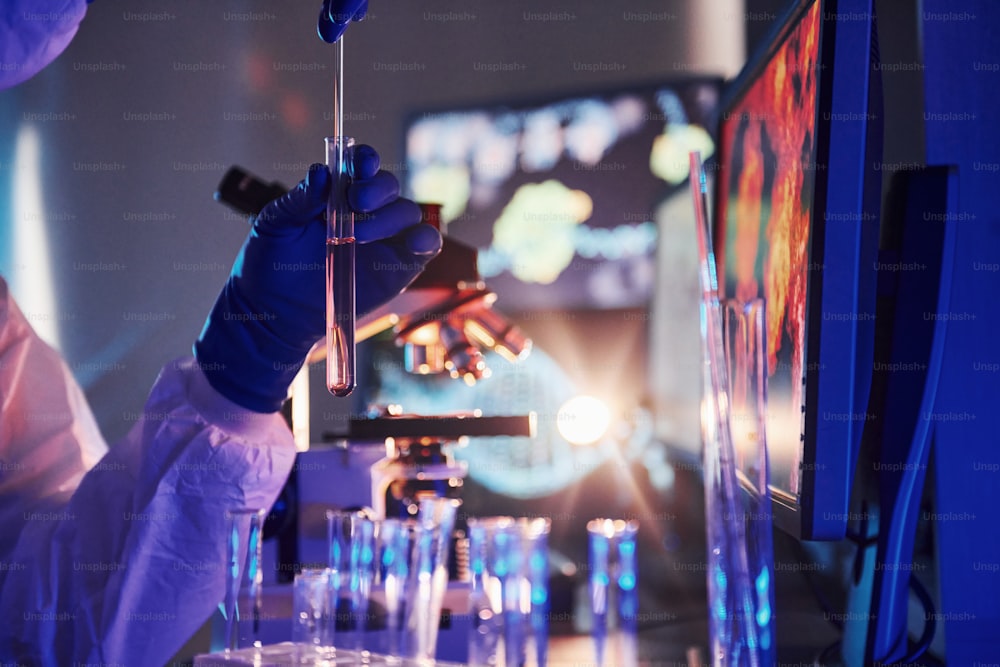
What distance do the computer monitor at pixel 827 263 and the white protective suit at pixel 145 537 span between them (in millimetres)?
674

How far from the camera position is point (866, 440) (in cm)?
90

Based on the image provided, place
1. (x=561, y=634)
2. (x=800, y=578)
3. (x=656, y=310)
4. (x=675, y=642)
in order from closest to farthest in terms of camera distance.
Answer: (x=675, y=642) → (x=561, y=634) → (x=800, y=578) → (x=656, y=310)

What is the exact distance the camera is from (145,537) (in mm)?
1077

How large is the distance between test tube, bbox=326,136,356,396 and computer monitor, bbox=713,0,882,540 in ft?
1.28

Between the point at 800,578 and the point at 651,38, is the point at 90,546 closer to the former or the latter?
the point at 800,578

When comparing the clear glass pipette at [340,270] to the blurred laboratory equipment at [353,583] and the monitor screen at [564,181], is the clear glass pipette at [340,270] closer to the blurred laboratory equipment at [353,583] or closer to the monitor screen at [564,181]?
the blurred laboratory equipment at [353,583]

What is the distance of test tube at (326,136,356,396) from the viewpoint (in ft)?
2.36

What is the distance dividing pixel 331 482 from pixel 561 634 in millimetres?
457

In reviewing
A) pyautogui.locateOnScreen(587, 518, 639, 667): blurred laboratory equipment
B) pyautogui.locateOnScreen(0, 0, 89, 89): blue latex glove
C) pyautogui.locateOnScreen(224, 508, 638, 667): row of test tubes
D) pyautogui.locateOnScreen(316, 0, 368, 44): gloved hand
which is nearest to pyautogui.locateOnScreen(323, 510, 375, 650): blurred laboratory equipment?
pyautogui.locateOnScreen(224, 508, 638, 667): row of test tubes

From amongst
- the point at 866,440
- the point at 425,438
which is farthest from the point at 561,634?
the point at 866,440

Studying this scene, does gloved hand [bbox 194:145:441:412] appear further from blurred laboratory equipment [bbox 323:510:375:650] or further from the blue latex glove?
the blue latex glove

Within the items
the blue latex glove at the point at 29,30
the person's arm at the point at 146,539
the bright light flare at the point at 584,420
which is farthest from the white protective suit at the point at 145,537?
the bright light flare at the point at 584,420

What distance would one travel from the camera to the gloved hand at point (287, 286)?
99 cm

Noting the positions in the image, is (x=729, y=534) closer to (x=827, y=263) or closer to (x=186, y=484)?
(x=827, y=263)
